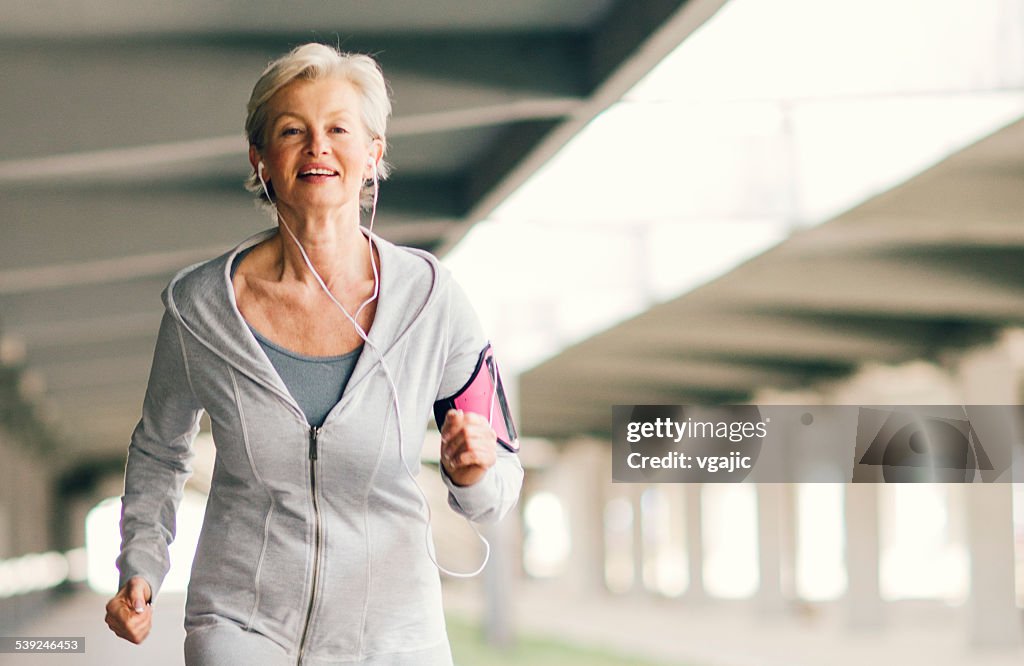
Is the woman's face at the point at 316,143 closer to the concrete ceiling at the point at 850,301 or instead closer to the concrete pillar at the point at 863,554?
the concrete ceiling at the point at 850,301

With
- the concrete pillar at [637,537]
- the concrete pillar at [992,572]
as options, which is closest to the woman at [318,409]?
the concrete pillar at [992,572]

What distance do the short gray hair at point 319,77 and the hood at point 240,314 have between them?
16 centimetres

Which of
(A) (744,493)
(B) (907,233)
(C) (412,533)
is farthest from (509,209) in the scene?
(A) (744,493)

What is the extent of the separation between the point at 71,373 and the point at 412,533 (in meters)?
15.9

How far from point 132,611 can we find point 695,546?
27.4m

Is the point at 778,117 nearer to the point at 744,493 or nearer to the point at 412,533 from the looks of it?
the point at 412,533

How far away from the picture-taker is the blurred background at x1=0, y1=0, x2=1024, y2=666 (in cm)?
724

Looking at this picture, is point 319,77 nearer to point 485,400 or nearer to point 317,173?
point 317,173

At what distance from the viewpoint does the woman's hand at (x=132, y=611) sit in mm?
2121

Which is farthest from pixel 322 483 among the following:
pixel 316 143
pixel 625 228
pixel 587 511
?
pixel 587 511

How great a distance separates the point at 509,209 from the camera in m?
11.6

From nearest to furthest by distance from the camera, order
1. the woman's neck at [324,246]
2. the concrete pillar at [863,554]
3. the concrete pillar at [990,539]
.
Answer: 1. the woman's neck at [324,246]
2. the concrete pillar at [990,539]
3. the concrete pillar at [863,554]

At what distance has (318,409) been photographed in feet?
6.75

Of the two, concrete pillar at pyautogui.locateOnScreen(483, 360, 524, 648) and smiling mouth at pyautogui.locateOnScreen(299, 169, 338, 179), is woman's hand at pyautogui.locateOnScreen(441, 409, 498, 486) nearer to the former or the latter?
smiling mouth at pyautogui.locateOnScreen(299, 169, 338, 179)
